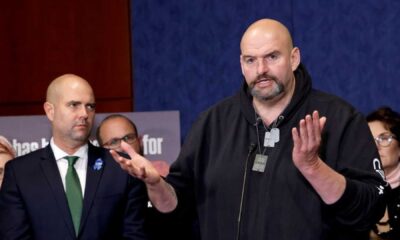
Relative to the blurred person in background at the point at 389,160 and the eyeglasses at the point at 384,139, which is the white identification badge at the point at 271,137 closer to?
the blurred person in background at the point at 389,160

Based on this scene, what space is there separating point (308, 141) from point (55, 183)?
1.48 meters

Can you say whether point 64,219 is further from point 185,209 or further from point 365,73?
point 365,73

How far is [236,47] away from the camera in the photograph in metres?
5.16

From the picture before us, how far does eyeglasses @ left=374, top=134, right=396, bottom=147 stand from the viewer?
3967mm

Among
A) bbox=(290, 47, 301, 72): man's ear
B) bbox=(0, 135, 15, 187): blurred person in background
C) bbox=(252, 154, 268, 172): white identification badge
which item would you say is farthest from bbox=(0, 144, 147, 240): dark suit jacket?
bbox=(290, 47, 301, 72): man's ear

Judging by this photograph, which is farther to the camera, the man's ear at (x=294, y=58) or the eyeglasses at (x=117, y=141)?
the eyeglasses at (x=117, y=141)

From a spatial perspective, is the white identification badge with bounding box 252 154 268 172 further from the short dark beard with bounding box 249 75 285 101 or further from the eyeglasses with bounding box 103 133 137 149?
the eyeglasses with bounding box 103 133 137 149

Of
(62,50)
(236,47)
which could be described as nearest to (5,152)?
(62,50)

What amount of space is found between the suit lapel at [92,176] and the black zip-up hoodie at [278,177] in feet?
2.11

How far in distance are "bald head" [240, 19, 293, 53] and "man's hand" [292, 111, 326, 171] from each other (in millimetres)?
492

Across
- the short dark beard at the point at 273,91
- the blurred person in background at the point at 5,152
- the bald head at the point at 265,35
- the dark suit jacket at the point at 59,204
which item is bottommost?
the dark suit jacket at the point at 59,204

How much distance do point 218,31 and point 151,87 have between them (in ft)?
2.13

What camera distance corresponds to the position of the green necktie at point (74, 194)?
3.40 metres

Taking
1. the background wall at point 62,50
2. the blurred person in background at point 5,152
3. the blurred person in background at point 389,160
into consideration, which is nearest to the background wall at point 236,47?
the background wall at point 62,50
